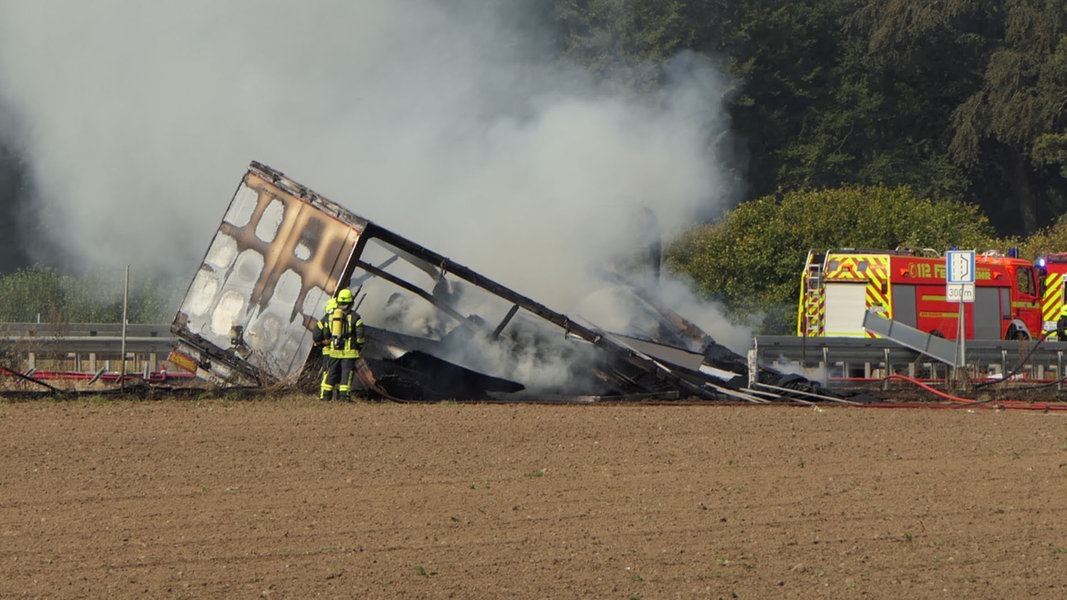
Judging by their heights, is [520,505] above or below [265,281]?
below

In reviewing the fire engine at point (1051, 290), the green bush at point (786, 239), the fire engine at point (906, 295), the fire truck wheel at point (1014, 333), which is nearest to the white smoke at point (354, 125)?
the fire engine at point (906, 295)

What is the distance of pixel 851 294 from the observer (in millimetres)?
26766

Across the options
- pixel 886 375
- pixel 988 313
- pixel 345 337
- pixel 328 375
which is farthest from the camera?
pixel 988 313

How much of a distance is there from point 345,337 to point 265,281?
142cm

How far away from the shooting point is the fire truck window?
90.2 ft

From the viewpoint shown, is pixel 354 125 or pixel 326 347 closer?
pixel 326 347

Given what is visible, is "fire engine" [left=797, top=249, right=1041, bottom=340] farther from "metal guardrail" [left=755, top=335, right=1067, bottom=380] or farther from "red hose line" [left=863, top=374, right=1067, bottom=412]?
"red hose line" [left=863, top=374, right=1067, bottom=412]

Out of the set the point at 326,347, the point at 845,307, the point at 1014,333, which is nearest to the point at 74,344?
the point at 326,347

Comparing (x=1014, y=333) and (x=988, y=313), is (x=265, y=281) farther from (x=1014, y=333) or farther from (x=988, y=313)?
(x=1014, y=333)

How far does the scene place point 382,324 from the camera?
56.3 ft

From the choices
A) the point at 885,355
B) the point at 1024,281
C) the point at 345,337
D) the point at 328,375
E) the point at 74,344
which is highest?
the point at 1024,281

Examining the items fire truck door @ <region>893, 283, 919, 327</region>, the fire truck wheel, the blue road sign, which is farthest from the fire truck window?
the blue road sign

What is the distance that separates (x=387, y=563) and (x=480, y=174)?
37.6 feet

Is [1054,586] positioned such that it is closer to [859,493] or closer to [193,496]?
[859,493]
